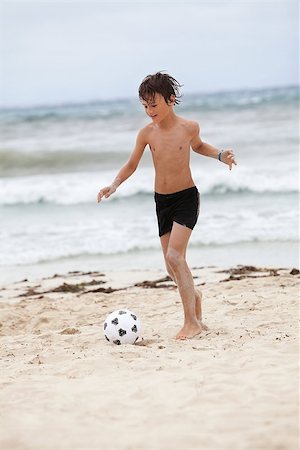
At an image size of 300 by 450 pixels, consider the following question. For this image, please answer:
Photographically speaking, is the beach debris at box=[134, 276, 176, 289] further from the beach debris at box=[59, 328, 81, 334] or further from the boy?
the boy

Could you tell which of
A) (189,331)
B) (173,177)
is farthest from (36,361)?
(173,177)

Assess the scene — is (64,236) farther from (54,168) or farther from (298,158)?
(54,168)

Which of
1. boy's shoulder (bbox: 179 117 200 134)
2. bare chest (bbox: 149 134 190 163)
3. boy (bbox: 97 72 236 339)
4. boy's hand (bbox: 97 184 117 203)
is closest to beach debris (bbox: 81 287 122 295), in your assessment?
boy (bbox: 97 72 236 339)

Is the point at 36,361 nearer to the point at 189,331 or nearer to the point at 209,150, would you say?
the point at 189,331

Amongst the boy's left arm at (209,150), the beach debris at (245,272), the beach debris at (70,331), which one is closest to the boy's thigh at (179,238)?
the boy's left arm at (209,150)

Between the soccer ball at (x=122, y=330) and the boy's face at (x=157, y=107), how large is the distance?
1.51m

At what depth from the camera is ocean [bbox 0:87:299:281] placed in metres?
10.5

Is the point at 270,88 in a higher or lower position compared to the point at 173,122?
higher

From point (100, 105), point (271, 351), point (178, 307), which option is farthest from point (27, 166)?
point (100, 105)

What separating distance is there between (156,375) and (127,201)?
10780 mm

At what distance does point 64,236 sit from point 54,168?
10.9 m

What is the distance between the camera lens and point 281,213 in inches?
506

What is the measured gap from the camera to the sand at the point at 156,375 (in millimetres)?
3723

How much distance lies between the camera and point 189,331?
6.01 metres
